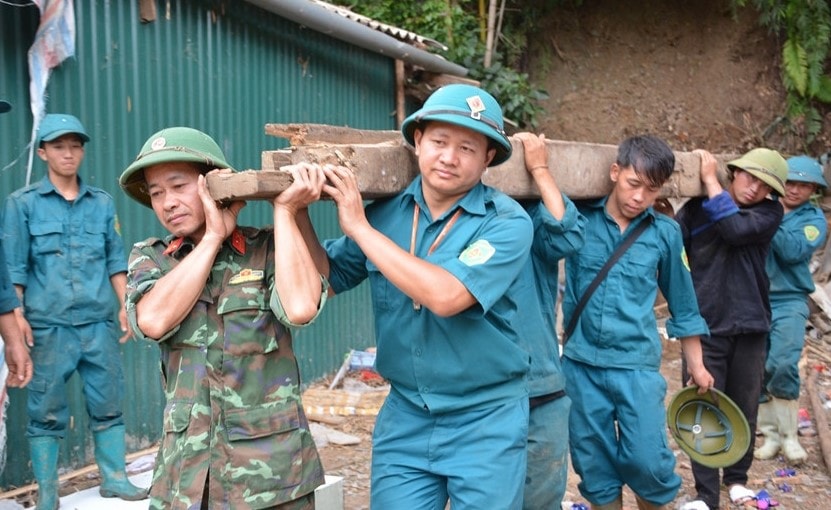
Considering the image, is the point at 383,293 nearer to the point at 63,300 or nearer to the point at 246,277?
the point at 246,277

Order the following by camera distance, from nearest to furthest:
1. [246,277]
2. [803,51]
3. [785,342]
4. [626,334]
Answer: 1. [246,277]
2. [626,334]
3. [785,342]
4. [803,51]

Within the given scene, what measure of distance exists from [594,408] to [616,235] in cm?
85

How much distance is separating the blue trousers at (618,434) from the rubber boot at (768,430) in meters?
2.65

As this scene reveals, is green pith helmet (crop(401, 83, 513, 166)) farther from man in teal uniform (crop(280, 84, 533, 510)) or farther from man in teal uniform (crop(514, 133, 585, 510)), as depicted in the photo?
man in teal uniform (crop(514, 133, 585, 510))

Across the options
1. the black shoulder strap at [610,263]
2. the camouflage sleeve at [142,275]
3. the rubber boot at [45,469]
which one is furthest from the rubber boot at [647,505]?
the rubber boot at [45,469]

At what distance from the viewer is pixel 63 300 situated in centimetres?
509

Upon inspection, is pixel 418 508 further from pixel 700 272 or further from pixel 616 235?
pixel 700 272

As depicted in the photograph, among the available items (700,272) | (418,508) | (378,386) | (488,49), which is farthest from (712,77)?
(418,508)

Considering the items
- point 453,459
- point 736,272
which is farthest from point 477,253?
point 736,272

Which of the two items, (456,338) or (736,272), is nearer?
(456,338)

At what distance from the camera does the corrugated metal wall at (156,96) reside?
537 centimetres

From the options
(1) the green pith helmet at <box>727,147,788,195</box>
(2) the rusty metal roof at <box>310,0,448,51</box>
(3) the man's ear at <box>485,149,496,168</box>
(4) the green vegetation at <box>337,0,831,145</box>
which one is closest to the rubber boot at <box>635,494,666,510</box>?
(1) the green pith helmet at <box>727,147,788,195</box>

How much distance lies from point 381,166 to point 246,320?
76cm

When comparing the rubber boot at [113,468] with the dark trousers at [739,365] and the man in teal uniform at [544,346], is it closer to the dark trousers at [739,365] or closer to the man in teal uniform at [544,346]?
the man in teal uniform at [544,346]
